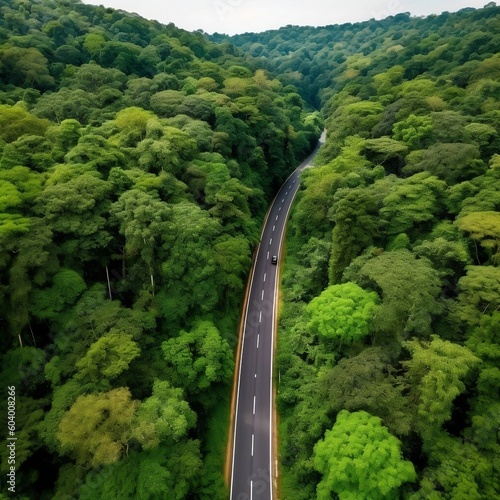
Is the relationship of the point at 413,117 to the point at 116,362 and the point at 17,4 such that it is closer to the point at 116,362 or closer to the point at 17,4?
the point at 116,362

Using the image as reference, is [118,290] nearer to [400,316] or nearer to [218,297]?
[218,297]

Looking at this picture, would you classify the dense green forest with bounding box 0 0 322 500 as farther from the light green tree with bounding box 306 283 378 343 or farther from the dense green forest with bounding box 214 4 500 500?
the light green tree with bounding box 306 283 378 343

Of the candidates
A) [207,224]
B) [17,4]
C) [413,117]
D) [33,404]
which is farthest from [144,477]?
[17,4]

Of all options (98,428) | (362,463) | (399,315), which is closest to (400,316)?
(399,315)

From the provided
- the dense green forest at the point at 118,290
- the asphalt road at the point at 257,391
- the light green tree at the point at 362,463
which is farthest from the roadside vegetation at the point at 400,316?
the dense green forest at the point at 118,290

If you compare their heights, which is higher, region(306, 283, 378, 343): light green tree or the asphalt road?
region(306, 283, 378, 343): light green tree

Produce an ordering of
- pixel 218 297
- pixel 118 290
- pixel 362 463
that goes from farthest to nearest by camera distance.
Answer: pixel 118 290 < pixel 218 297 < pixel 362 463

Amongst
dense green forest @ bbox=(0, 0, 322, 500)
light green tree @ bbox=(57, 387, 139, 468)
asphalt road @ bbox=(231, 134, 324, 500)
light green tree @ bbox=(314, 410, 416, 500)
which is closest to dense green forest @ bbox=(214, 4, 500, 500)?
light green tree @ bbox=(314, 410, 416, 500)
